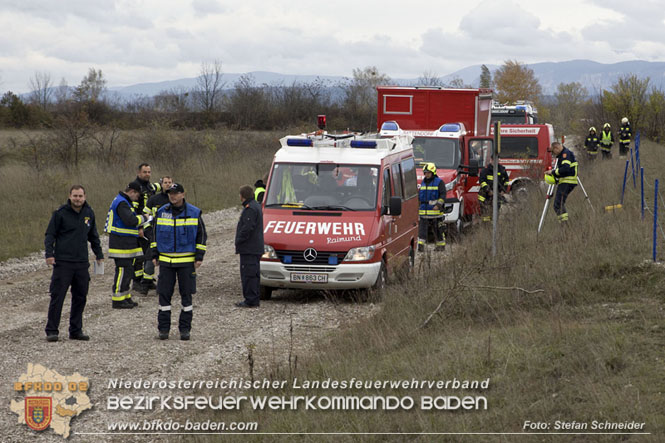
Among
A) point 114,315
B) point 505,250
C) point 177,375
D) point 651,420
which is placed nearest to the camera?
point 651,420

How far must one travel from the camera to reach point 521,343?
23.6 feet

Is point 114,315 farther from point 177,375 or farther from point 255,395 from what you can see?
point 255,395

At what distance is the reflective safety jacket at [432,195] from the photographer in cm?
1539

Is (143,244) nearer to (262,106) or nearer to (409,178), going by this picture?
(409,178)

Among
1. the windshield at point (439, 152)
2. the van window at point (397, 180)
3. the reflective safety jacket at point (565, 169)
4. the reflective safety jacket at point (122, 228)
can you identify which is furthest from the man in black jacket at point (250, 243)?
the windshield at point (439, 152)

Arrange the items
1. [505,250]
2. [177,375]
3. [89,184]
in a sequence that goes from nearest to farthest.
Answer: [177,375]
[505,250]
[89,184]

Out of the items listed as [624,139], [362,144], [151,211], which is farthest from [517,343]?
[624,139]

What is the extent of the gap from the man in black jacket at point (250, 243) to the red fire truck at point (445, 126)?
7.07m

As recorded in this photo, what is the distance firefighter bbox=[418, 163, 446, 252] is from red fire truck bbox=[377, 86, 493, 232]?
1.90 m

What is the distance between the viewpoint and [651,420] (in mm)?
5301

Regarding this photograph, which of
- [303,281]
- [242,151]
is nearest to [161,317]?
[303,281]

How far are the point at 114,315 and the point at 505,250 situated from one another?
5793mm

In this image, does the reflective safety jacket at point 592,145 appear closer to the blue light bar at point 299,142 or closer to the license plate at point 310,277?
the blue light bar at point 299,142

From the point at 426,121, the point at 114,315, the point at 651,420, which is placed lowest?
the point at 114,315
